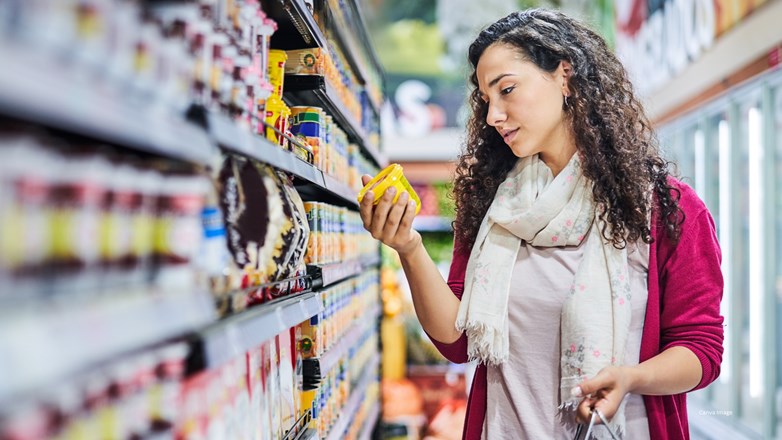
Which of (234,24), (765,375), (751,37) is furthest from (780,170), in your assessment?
(234,24)

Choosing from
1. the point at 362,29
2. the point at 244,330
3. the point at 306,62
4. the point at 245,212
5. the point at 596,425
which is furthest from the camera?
the point at 362,29

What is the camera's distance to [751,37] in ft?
14.2

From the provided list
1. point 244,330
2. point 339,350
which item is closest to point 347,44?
point 339,350

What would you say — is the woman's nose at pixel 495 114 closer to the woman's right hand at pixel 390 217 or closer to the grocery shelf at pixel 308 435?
the woman's right hand at pixel 390 217

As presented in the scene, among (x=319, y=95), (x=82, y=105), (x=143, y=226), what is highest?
(x=319, y=95)

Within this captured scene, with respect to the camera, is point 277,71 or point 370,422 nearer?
point 277,71

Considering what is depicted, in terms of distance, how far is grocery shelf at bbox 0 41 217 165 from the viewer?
1.70 feet

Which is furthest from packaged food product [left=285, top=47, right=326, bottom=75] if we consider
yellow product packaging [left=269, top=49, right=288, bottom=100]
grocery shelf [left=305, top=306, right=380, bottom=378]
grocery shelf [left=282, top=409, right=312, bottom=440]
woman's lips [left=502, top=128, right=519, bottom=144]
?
grocery shelf [left=282, top=409, right=312, bottom=440]

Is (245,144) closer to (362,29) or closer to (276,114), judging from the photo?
(276,114)

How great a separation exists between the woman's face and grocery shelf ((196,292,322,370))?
0.73m

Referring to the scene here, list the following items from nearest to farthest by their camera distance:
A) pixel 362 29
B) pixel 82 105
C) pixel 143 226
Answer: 1. pixel 82 105
2. pixel 143 226
3. pixel 362 29

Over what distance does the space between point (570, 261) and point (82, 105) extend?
1455 mm

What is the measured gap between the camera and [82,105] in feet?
1.93

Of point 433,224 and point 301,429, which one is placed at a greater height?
point 433,224
